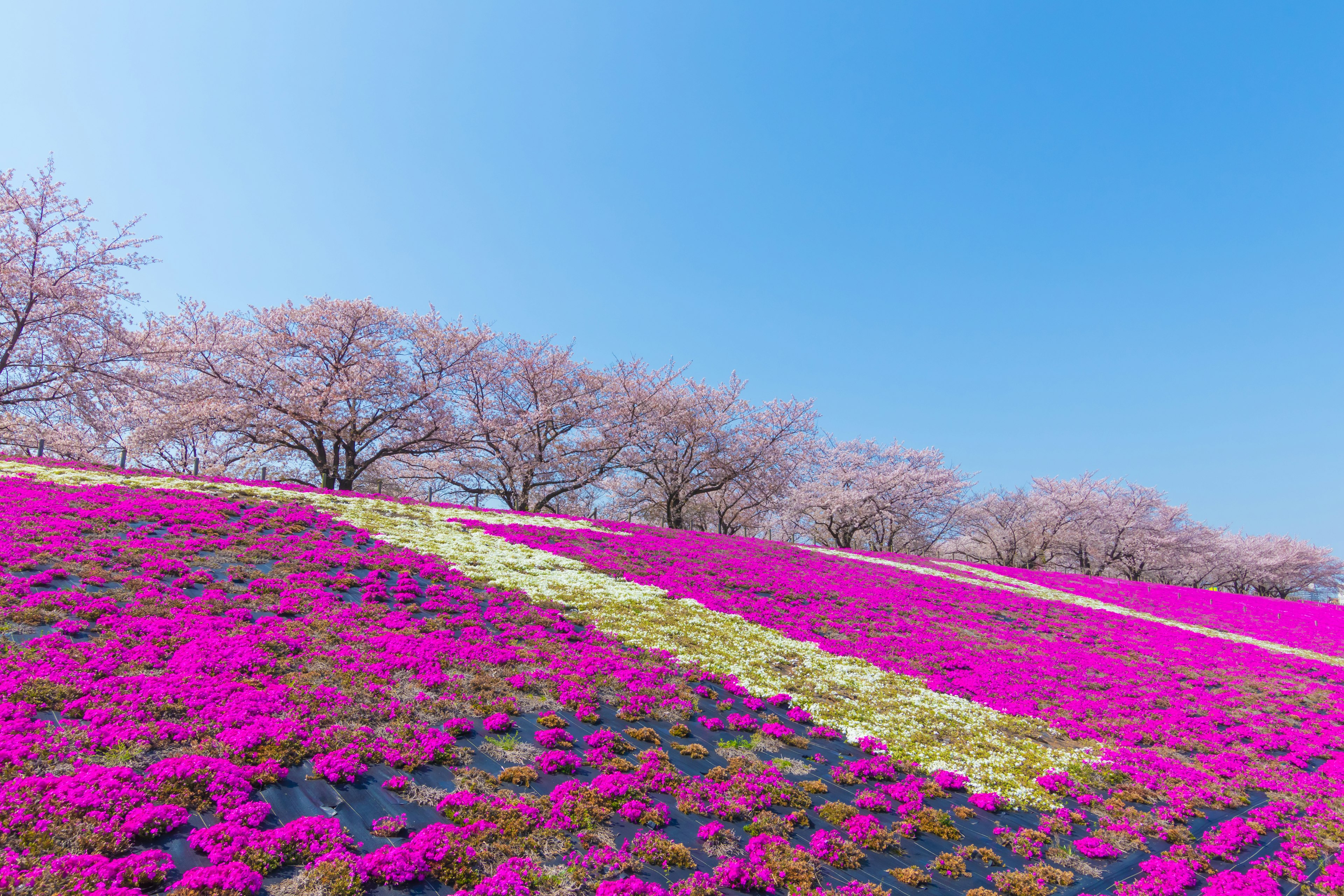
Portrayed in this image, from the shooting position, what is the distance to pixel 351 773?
20.6 feet

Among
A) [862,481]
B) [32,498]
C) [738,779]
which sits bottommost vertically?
[738,779]

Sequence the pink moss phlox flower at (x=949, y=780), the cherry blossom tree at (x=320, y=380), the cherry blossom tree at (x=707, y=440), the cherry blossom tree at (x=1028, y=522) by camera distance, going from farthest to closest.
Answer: the cherry blossom tree at (x=1028, y=522) < the cherry blossom tree at (x=707, y=440) < the cherry blossom tree at (x=320, y=380) < the pink moss phlox flower at (x=949, y=780)

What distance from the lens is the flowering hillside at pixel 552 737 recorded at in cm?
530

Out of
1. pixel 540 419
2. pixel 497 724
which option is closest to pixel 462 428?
pixel 540 419

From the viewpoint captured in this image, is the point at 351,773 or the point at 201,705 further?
the point at 201,705

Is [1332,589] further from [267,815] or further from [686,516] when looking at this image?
[267,815]

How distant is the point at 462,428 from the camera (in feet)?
128

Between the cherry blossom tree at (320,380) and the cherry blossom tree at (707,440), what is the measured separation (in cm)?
→ 1452

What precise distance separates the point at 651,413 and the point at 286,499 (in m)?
27.5

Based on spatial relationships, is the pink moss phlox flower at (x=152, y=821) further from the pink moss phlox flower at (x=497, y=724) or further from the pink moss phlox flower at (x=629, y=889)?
the pink moss phlox flower at (x=629, y=889)

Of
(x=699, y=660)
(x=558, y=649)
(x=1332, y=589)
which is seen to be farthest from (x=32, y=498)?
(x=1332, y=589)

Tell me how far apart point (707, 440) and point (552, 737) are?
38073 mm

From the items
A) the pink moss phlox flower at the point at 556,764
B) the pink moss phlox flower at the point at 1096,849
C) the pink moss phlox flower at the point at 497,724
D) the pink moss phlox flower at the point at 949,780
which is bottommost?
the pink moss phlox flower at the point at 1096,849

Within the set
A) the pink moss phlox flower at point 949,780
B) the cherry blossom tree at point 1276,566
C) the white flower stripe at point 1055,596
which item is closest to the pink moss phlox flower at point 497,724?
the pink moss phlox flower at point 949,780
